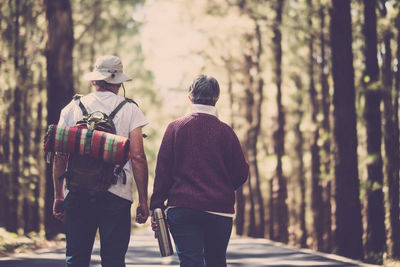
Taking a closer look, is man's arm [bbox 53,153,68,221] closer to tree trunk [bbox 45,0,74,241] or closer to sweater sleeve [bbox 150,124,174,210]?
sweater sleeve [bbox 150,124,174,210]

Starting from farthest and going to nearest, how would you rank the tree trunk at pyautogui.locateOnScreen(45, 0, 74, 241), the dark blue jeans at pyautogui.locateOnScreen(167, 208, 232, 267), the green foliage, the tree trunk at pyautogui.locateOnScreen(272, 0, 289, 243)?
the tree trunk at pyautogui.locateOnScreen(272, 0, 289, 243) < the tree trunk at pyautogui.locateOnScreen(45, 0, 74, 241) < the green foliage < the dark blue jeans at pyautogui.locateOnScreen(167, 208, 232, 267)

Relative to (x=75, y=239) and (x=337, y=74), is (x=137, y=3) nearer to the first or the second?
(x=337, y=74)

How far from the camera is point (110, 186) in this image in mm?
5387

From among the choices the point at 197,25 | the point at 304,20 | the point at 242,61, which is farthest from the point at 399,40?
the point at 242,61

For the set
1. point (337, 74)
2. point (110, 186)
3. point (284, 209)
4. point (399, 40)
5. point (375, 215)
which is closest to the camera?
point (110, 186)

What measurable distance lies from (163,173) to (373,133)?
37.5 feet

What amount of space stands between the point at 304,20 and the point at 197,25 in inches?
145

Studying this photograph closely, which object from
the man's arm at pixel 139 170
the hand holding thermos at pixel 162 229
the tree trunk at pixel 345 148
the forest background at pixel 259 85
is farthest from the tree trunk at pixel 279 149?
the hand holding thermos at pixel 162 229

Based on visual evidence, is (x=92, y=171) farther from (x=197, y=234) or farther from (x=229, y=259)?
(x=229, y=259)

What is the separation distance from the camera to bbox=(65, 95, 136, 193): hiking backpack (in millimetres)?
5340

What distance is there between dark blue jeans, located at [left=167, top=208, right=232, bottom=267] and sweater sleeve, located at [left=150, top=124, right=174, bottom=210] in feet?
0.45

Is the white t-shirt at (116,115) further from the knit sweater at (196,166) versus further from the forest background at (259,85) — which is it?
the forest background at (259,85)

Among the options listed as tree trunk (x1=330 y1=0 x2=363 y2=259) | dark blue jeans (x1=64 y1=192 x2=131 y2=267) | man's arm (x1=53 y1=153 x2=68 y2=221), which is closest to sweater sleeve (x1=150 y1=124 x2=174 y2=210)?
dark blue jeans (x1=64 y1=192 x2=131 y2=267)

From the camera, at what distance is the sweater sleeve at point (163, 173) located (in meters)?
5.51
